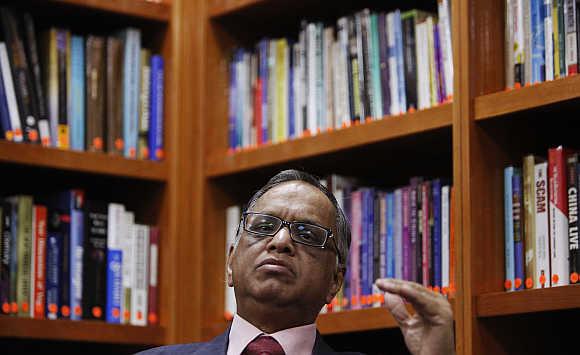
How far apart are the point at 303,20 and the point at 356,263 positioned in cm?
79

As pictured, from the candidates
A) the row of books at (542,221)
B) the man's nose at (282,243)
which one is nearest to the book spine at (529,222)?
the row of books at (542,221)

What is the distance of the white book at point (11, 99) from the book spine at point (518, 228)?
126cm

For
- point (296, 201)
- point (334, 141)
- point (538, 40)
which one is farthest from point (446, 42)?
point (296, 201)

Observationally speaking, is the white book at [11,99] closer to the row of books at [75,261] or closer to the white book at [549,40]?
the row of books at [75,261]

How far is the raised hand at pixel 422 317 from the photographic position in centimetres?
210

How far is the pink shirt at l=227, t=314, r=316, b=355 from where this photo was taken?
7.64ft

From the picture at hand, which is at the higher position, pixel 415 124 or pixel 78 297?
pixel 415 124

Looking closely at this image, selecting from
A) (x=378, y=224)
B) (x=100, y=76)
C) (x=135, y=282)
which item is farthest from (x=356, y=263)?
(x=100, y=76)

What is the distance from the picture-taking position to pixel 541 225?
254 cm

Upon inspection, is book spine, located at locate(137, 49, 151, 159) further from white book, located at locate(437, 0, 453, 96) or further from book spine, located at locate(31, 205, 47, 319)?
white book, located at locate(437, 0, 453, 96)

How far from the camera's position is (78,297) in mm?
3080

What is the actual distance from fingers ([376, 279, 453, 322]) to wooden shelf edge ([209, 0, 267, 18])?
133 centimetres

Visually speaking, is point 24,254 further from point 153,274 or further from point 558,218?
point 558,218

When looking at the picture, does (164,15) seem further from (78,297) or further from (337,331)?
(337,331)
